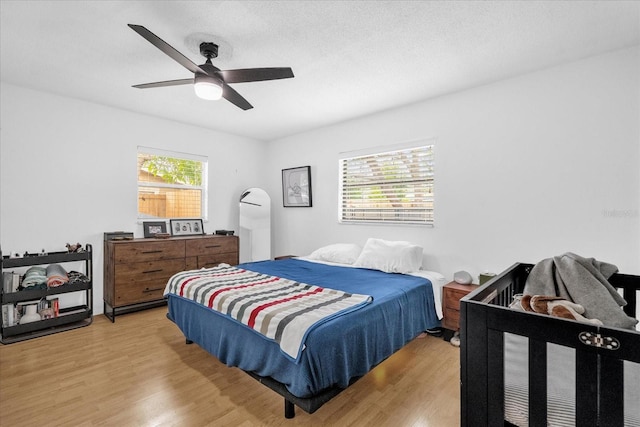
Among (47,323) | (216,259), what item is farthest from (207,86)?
(47,323)

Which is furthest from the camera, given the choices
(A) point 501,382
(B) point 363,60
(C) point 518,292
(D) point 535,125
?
(D) point 535,125

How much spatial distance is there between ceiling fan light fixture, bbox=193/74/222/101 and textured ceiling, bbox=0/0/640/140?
33cm

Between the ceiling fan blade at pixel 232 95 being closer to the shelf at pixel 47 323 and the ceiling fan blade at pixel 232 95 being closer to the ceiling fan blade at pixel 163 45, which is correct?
the ceiling fan blade at pixel 163 45

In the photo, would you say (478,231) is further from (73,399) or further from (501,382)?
(73,399)

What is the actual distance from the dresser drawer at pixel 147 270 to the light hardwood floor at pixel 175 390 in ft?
2.58

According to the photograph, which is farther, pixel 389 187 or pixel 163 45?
pixel 389 187

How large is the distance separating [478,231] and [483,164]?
70 centimetres

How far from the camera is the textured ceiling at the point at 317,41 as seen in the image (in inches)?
77.0

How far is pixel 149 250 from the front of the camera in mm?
3750

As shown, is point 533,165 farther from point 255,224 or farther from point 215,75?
point 255,224

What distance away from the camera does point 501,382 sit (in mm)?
941

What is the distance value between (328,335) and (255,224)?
3.64m

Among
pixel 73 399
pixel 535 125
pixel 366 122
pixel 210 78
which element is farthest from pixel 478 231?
pixel 73 399

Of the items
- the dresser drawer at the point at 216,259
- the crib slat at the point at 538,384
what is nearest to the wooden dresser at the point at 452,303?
the crib slat at the point at 538,384
